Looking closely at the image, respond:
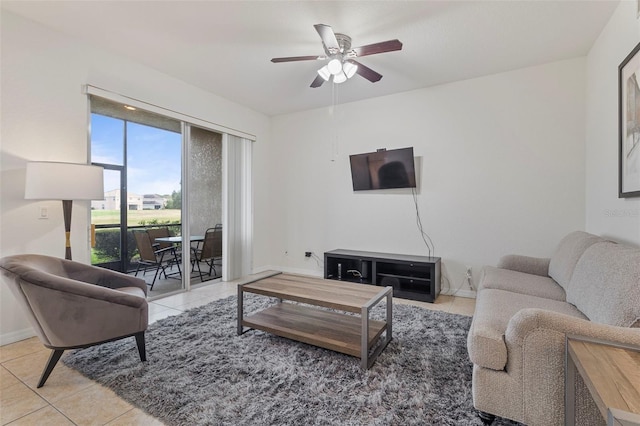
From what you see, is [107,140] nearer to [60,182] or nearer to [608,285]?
[60,182]

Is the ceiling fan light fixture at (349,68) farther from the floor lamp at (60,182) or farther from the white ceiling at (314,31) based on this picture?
the floor lamp at (60,182)

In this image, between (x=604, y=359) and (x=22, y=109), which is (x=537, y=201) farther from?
(x=22, y=109)

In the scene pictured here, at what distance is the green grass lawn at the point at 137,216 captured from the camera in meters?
3.32

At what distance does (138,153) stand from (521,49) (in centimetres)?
441

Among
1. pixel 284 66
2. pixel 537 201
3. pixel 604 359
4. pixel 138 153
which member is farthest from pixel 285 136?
pixel 604 359

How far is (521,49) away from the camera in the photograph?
2881 mm

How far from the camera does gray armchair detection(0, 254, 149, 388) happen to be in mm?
1700

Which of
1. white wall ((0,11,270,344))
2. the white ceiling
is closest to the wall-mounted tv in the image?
the white ceiling

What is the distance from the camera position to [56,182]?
2271 mm

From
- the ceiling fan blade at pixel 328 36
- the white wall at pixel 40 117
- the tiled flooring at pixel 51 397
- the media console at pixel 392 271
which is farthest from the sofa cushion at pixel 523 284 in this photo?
the white wall at pixel 40 117

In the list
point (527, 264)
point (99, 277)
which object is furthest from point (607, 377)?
point (99, 277)

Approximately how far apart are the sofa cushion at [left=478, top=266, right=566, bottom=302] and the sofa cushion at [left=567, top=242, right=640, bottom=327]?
0.16m

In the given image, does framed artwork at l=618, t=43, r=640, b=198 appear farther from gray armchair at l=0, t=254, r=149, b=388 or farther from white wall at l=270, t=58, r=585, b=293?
gray armchair at l=0, t=254, r=149, b=388

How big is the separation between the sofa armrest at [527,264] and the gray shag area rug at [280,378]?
81cm
